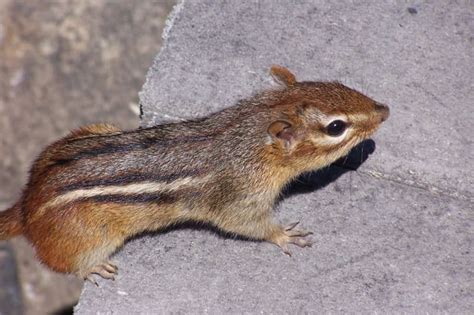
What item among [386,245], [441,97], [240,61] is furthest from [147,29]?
[386,245]

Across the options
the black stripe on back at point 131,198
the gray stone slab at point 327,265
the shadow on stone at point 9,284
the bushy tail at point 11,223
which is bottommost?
the shadow on stone at point 9,284

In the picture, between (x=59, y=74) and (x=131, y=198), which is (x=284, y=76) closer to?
(x=131, y=198)

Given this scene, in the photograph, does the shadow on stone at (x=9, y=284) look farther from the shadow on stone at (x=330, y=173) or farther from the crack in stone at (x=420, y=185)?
the crack in stone at (x=420, y=185)

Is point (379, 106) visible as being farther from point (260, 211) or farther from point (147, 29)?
point (147, 29)

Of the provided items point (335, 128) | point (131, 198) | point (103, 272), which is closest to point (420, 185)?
point (335, 128)

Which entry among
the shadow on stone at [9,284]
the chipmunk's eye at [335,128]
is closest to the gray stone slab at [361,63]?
the chipmunk's eye at [335,128]

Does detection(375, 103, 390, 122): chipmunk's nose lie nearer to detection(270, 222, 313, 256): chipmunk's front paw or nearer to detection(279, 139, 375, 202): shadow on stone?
detection(279, 139, 375, 202): shadow on stone
